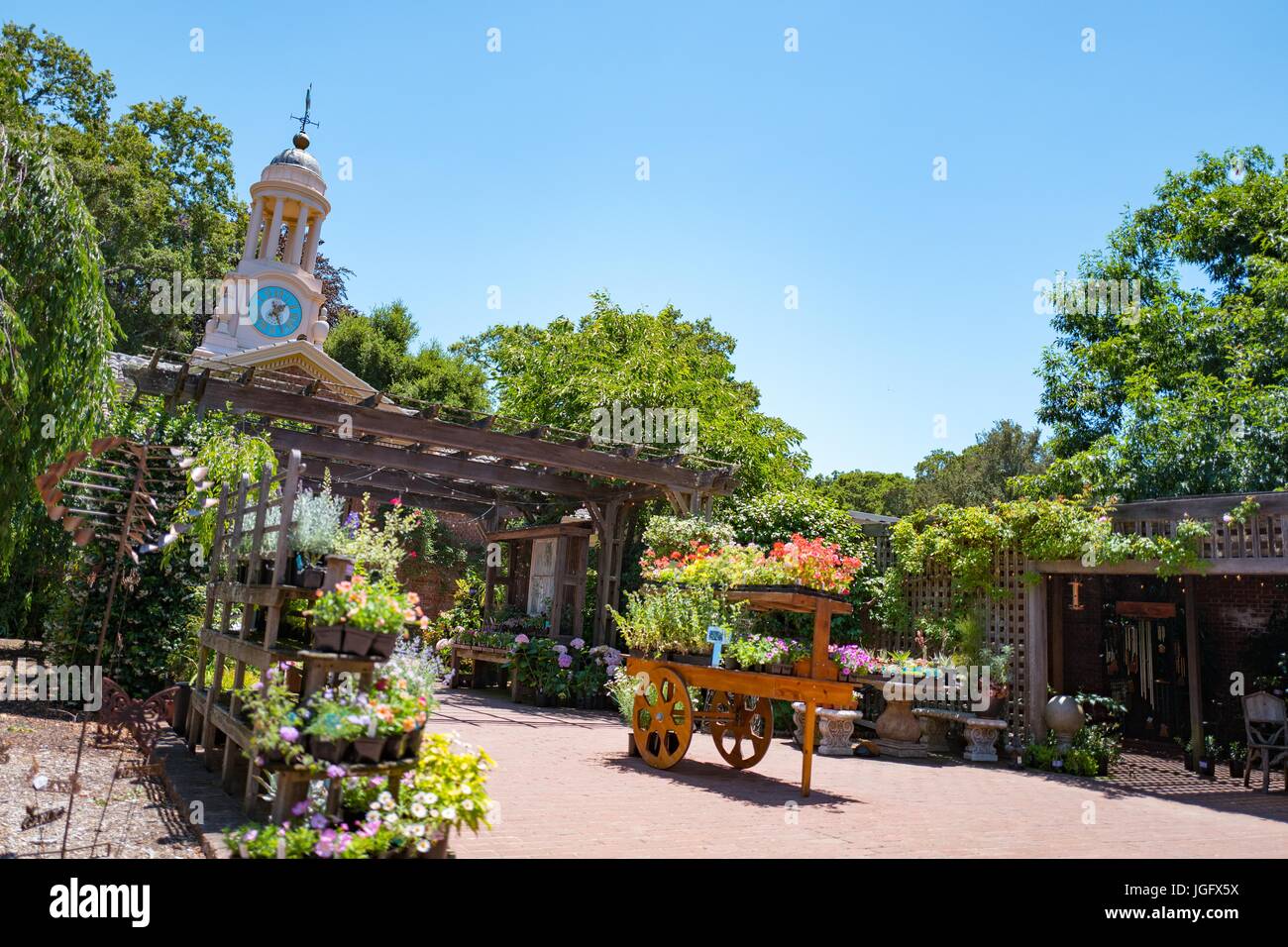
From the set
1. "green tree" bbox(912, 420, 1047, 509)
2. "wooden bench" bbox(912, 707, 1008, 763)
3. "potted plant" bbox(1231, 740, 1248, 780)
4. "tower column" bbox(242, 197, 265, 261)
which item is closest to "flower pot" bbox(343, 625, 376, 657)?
"wooden bench" bbox(912, 707, 1008, 763)

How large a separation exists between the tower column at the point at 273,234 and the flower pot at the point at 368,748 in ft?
74.2

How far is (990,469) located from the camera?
29.2 m

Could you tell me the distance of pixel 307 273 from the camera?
2395 centimetres

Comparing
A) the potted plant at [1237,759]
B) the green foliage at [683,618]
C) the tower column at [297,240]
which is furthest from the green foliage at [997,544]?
the tower column at [297,240]

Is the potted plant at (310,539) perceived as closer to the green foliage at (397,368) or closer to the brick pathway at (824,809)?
the brick pathway at (824,809)

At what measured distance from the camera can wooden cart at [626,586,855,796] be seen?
6535 millimetres

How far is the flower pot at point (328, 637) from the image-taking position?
3.91 m

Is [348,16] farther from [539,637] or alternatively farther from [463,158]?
[539,637]

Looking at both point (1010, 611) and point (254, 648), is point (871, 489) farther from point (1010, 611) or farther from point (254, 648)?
point (254, 648)

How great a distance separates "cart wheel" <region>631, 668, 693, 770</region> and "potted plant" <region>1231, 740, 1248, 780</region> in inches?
292

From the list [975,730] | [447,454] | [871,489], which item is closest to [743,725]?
[975,730]

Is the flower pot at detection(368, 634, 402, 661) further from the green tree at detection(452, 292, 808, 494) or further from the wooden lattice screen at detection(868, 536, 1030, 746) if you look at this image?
the green tree at detection(452, 292, 808, 494)

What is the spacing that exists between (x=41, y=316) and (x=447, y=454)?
299 inches
